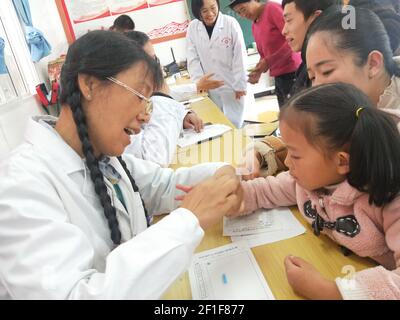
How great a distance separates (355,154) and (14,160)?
Answer: 0.76 m

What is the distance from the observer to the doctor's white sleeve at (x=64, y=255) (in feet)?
1.77

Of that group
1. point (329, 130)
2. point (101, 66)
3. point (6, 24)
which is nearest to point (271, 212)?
point (329, 130)

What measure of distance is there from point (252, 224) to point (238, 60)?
2328mm

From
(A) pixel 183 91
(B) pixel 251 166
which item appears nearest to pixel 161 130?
(B) pixel 251 166

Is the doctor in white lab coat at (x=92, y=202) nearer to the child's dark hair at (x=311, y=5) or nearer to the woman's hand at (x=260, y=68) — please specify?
the child's dark hair at (x=311, y=5)

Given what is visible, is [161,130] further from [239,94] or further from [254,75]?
[239,94]

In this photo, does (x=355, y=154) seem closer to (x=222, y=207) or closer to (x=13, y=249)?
(x=222, y=207)

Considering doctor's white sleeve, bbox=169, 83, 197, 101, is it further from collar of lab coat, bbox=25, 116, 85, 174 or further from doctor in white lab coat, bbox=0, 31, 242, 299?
collar of lab coat, bbox=25, 116, 85, 174

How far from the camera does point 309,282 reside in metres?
0.63

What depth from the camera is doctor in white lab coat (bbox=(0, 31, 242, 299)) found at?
0.55 metres

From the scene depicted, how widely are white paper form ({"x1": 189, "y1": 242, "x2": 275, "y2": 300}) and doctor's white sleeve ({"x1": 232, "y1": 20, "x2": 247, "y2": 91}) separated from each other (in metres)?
2.38

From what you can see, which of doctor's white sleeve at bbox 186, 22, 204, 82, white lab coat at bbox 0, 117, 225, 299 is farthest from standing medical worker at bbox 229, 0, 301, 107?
white lab coat at bbox 0, 117, 225, 299

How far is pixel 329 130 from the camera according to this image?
0.73 metres

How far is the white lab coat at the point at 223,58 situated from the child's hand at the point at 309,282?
2.51 m
